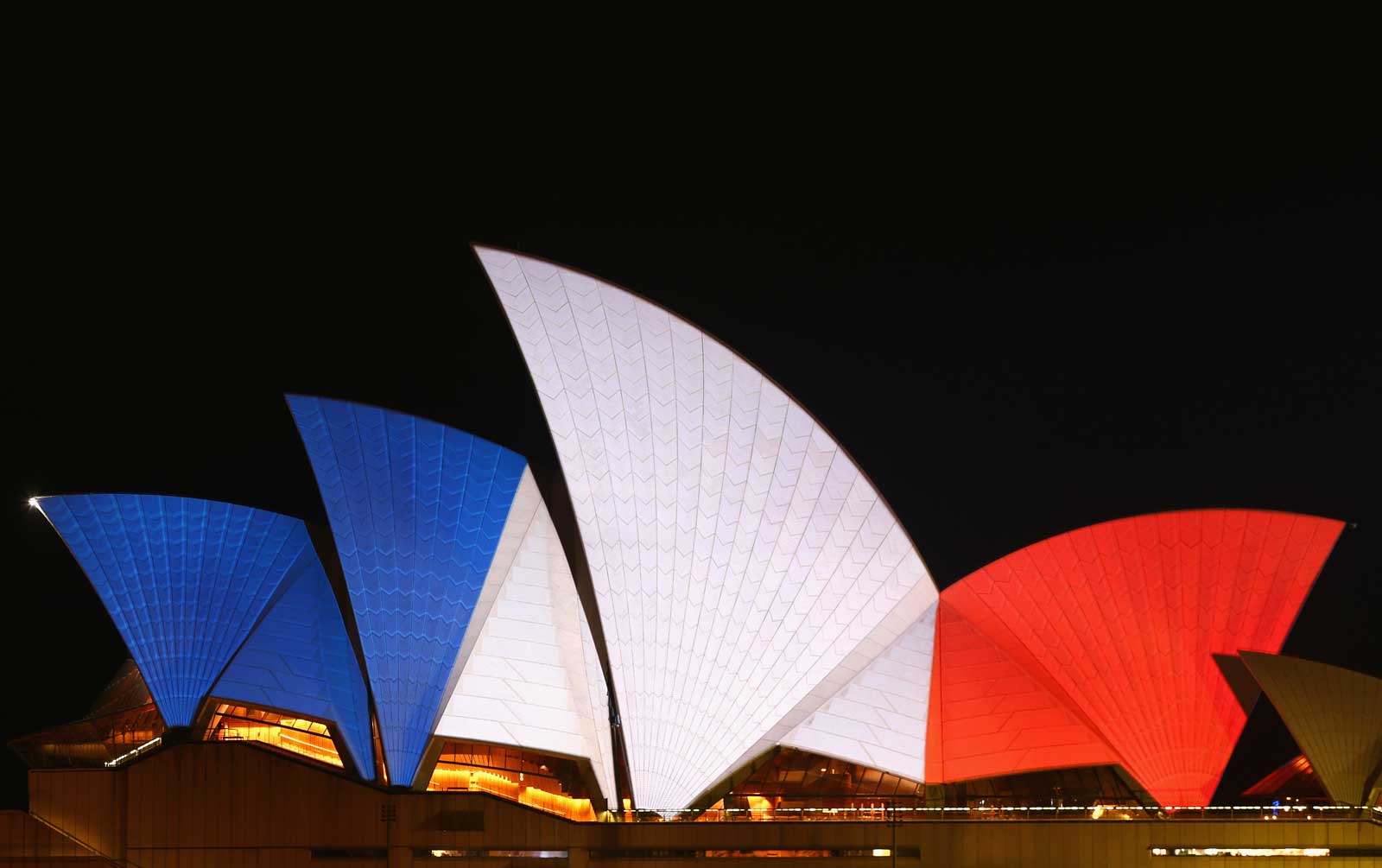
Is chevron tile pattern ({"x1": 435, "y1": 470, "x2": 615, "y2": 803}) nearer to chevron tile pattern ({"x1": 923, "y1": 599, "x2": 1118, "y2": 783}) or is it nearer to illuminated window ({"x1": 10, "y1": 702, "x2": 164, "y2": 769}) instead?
chevron tile pattern ({"x1": 923, "y1": 599, "x2": 1118, "y2": 783})

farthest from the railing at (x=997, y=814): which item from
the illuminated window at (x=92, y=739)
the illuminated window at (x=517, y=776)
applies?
the illuminated window at (x=92, y=739)

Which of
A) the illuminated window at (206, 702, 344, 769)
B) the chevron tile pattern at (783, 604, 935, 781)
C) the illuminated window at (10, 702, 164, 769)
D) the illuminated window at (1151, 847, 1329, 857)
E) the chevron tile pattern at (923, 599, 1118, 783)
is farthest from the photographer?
the illuminated window at (206, 702, 344, 769)

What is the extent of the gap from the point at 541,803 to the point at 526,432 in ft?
89.0

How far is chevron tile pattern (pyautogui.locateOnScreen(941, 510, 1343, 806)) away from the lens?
2362 cm

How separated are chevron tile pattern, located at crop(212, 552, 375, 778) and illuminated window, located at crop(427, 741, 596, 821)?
65.9 inches

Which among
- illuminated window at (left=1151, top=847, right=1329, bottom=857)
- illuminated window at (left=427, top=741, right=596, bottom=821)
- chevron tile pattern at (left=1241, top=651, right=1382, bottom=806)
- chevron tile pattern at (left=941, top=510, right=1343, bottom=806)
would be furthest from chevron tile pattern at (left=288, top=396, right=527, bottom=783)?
chevron tile pattern at (left=1241, top=651, right=1382, bottom=806)

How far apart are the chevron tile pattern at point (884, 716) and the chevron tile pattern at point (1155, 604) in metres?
1.47

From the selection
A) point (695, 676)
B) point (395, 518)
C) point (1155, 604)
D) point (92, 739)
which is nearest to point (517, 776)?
point (695, 676)

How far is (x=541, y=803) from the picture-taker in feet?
78.8

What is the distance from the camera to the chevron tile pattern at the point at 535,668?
22750 millimetres

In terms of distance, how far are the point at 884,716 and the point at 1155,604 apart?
6.12 m

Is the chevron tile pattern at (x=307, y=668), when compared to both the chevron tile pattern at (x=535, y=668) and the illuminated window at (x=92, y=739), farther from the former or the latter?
the illuminated window at (x=92, y=739)

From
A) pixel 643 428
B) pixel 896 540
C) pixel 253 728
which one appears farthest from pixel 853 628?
pixel 253 728

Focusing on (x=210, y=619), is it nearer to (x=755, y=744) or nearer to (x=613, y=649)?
(x=613, y=649)
